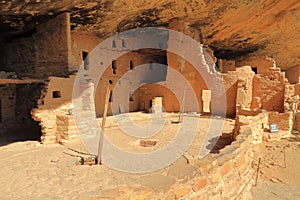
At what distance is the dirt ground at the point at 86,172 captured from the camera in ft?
13.6

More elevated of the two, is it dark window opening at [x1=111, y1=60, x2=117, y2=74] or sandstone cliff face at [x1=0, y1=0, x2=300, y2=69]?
sandstone cliff face at [x1=0, y1=0, x2=300, y2=69]

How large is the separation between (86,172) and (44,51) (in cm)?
709

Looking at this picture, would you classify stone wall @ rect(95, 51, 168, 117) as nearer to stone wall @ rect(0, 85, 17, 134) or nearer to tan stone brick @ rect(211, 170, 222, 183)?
stone wall @ rect(0, 85, 17, 134)

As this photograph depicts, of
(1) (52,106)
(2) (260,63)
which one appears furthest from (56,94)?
(2) (260,63)

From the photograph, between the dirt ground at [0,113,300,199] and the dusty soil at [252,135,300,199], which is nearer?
the dirt ground at [0,113,300,199]

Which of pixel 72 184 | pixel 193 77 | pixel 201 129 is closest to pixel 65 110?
pixel 72 184

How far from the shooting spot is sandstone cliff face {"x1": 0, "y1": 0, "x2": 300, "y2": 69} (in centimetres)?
843

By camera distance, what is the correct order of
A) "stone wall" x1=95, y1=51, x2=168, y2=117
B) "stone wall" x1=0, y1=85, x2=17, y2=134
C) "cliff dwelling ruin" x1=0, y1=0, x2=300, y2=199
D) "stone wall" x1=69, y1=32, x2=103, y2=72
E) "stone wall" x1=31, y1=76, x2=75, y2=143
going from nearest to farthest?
"cliff dwelling ruin" x1=0, y1=0, x2=300, y2=199, "stone wall" x1=31, y1=76, x2=75, y2=143, "stone wall" x1=0, y1=85, x2=17, y2=134, "stone wall" x1=69, y1=32, x2=103, y2=72, "stone wall" x1=95, y1=51, x2=168, y2=117

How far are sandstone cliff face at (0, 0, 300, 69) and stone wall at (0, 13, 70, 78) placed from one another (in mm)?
372

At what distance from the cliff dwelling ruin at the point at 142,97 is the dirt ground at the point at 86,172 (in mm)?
41

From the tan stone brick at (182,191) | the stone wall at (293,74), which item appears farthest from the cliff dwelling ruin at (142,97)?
the stone wall at (293,74)

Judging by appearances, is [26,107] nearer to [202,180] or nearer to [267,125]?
[202,180]

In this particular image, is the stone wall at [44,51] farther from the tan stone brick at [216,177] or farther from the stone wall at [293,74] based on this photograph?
the stone wall at [293,74]

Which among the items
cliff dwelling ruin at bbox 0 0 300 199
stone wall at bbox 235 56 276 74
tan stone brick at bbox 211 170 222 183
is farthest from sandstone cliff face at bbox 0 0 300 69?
tan stone brick at bbox 211 170 222 183
